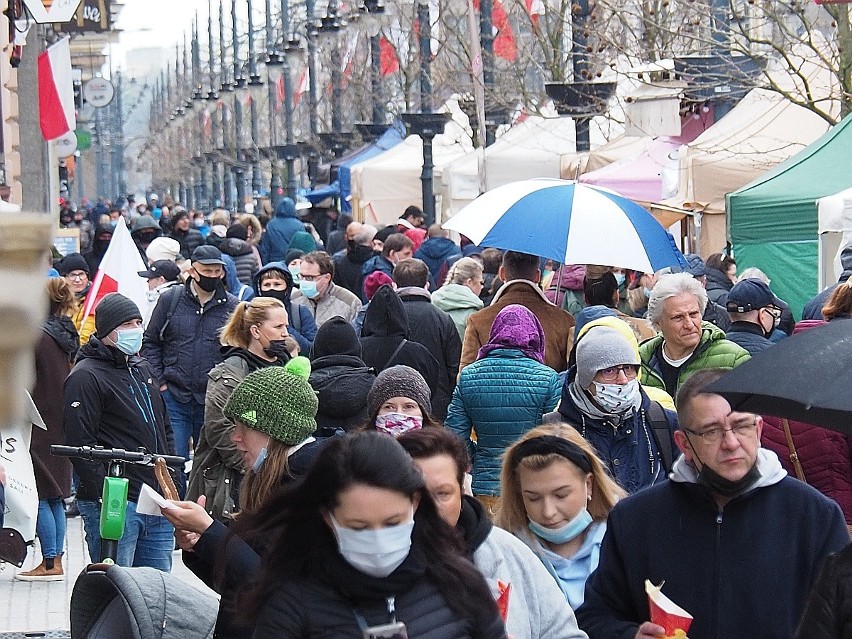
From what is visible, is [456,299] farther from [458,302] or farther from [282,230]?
[282,230]

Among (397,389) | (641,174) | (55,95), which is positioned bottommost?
(397,389)

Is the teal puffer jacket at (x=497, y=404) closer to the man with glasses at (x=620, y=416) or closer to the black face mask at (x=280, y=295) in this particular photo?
the man with glasses at (x=620, y=416)

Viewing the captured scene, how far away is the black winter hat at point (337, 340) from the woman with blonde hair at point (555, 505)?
3.19 metres

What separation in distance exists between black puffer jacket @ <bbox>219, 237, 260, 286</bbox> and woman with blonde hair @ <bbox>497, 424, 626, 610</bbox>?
11742 mm

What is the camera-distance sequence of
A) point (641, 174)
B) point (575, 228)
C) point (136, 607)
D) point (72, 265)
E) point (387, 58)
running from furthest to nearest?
point (387, 58) → point (641, 174) → point (72, 265) → point (575, 228) → point (136, 607)

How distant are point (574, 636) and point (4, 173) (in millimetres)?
19285

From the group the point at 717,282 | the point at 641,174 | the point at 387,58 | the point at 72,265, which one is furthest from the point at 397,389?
the point at 387,58

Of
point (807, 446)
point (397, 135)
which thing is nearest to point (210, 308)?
point (807, 446)

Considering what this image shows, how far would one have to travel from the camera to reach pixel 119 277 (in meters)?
11.7

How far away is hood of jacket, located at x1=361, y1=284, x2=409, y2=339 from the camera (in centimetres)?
898

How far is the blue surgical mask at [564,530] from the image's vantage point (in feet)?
13.4

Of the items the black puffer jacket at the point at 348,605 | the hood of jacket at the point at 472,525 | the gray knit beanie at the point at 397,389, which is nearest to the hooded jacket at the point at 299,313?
the gray knit beanie at the point at 397,389

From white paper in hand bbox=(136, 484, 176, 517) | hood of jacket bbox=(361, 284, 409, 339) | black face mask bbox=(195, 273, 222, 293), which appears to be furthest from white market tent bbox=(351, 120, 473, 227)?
white paper in hand bbox=(136, 484, 176, 517)

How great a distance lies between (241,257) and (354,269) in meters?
1.48
